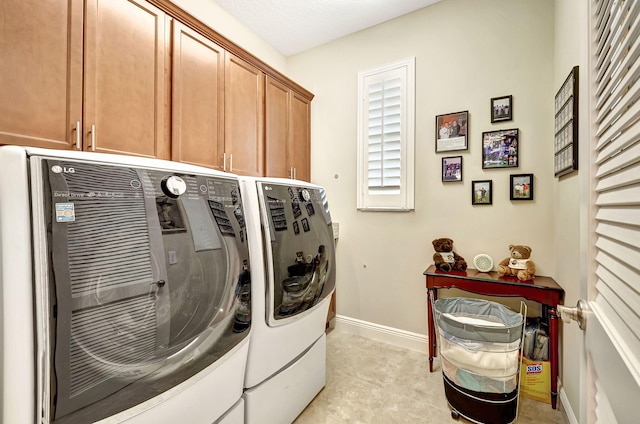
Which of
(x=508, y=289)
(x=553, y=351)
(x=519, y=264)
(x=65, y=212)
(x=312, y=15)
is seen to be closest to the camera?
(x=65, y=212)

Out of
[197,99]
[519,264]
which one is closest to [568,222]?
[519,264]

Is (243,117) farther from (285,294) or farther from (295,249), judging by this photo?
(285,294)

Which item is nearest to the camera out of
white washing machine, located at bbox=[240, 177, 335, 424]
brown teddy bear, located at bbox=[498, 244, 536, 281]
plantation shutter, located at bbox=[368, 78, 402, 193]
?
white washing machine, located at bbox=[240, 177, 335, 424]

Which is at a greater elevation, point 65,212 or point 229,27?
point 229,27

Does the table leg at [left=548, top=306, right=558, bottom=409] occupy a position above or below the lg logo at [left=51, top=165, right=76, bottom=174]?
below

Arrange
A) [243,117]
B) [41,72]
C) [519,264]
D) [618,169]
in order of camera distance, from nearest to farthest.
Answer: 1. [618,169]
2. [41,72]
3. [519,264]
4. [243,117]

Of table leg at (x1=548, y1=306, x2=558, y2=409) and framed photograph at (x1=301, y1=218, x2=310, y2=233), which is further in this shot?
table leg at (x1=548, y1=306, x2=558, y2=409)

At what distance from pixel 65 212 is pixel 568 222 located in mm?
2161

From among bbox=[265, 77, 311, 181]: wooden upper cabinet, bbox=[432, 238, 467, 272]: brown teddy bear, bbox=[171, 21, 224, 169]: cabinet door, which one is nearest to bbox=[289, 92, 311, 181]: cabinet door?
bbox=[265, 77, 311, 181]: wooden upper cabinet

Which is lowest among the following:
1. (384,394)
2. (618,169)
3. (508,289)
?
(384,394)

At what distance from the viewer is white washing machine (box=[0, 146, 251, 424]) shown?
60cm

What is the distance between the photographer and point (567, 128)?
5.00 ft

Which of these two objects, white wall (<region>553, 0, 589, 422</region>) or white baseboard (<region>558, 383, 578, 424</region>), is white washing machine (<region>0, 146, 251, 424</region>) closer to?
white wall (<region>553, 0, 589, 422</region>)

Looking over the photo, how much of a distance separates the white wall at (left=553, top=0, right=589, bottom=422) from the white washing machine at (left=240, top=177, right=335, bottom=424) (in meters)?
1.23
